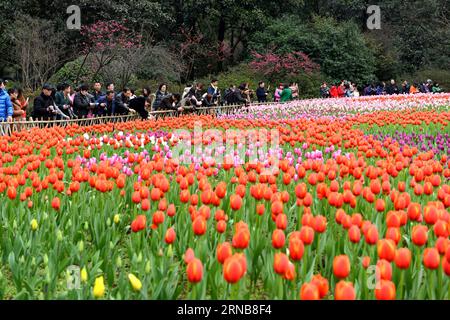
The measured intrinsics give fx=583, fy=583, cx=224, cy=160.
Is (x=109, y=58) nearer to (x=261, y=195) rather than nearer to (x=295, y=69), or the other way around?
(x=295, y=69)

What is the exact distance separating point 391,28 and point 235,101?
30352 millimetres

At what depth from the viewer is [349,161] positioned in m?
5.58

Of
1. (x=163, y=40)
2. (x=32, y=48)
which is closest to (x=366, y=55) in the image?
(x=163, y=40)

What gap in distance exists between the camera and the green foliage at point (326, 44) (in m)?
35.8

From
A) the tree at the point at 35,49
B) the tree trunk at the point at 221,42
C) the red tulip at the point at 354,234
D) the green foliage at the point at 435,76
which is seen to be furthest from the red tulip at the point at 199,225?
the green foliage at the point at 435,76

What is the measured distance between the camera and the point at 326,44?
3619 centimetres

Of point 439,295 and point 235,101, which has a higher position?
point 235,101

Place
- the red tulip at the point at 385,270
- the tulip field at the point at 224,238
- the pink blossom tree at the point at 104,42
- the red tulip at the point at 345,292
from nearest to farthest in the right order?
1. the red tulip at the point at 345,292
2. the red tulip at the point at 385,270
3. the tulip field at the point at 224,238
4. the pink blossom tree at the point at 104,42

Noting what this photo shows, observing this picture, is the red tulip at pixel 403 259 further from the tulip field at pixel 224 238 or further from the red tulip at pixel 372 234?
the red tulip at pixel 372 234

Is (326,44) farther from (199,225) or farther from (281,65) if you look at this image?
(199,225)

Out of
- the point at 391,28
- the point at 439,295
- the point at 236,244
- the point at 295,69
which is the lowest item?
the point at 439,295

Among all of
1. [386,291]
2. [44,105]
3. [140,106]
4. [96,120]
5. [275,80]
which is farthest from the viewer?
[275,80]

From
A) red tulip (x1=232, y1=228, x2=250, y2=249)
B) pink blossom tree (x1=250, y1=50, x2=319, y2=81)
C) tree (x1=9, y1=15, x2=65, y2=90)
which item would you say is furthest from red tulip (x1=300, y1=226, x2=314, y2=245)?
pink blossom tree (x1=250, y1=50, x2=319, y2=81)

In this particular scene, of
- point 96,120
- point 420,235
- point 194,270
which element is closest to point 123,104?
point 96,120
